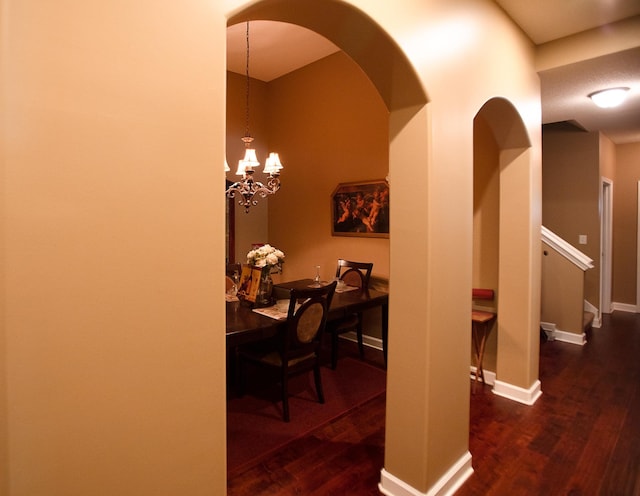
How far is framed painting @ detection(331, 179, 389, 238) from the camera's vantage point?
4.35 metres

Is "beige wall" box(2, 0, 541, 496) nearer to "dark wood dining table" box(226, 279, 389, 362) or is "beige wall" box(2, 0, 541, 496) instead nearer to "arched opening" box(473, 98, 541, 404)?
"dark wood dining table" box(226, 279, 389, 362)

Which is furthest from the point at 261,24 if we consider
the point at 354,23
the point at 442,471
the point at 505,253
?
the point at 442,471

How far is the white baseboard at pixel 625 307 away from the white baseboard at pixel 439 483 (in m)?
5.70

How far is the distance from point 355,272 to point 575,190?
357 centimetres

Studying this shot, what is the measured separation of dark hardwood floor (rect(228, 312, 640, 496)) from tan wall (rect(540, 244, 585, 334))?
107 centimetres

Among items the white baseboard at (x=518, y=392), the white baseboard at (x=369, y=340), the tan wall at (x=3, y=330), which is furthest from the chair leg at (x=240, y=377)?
the tan wall at (x=3, y=330)

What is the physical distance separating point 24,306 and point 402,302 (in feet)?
5.27

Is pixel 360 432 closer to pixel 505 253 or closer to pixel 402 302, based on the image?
pixel 402 302

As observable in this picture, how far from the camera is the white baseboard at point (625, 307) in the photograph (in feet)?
20.6

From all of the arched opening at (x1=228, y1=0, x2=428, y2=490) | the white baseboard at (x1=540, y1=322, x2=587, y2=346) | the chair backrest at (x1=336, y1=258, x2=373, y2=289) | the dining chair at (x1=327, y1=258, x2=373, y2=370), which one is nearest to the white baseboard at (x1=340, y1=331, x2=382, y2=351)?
the dining chair at (x1=327, y1=258, x2=373, y2=370)

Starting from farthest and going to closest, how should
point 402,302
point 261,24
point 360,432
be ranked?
point 261,24 → point 360,432 → point 402,302

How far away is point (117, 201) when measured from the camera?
0.93 meters

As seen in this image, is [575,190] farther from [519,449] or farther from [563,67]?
[519,449]

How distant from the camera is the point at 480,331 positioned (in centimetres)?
347
